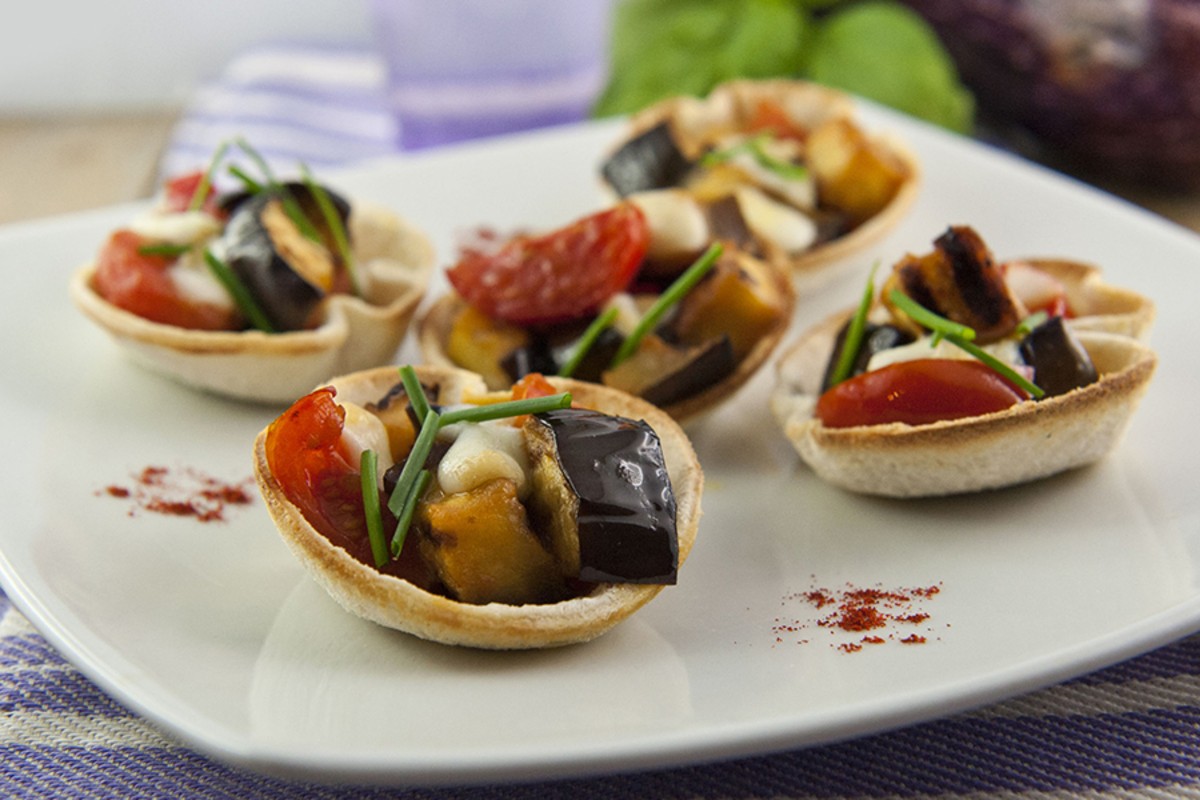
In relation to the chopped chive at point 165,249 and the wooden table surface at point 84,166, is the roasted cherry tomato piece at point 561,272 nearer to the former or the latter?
the chopped chive at point 165,249

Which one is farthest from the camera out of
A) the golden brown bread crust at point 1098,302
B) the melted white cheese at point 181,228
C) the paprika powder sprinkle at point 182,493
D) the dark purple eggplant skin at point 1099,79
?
the dark purple eggplant skin at point 1099,79

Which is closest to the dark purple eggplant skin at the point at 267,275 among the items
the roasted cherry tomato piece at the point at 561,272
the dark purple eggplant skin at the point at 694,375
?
the roasted cherry tomato piece at the point at 561,272

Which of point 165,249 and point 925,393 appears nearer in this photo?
point 925,393

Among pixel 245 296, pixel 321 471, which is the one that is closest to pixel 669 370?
pixel 321 471

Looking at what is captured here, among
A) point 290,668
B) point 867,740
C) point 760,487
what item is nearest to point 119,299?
point 290,668

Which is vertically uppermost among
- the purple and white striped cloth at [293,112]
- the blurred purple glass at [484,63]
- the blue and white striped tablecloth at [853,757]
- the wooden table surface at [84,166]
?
the blue and white striped tablecloth at [853,757]

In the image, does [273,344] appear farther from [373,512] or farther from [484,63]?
[484,63]
